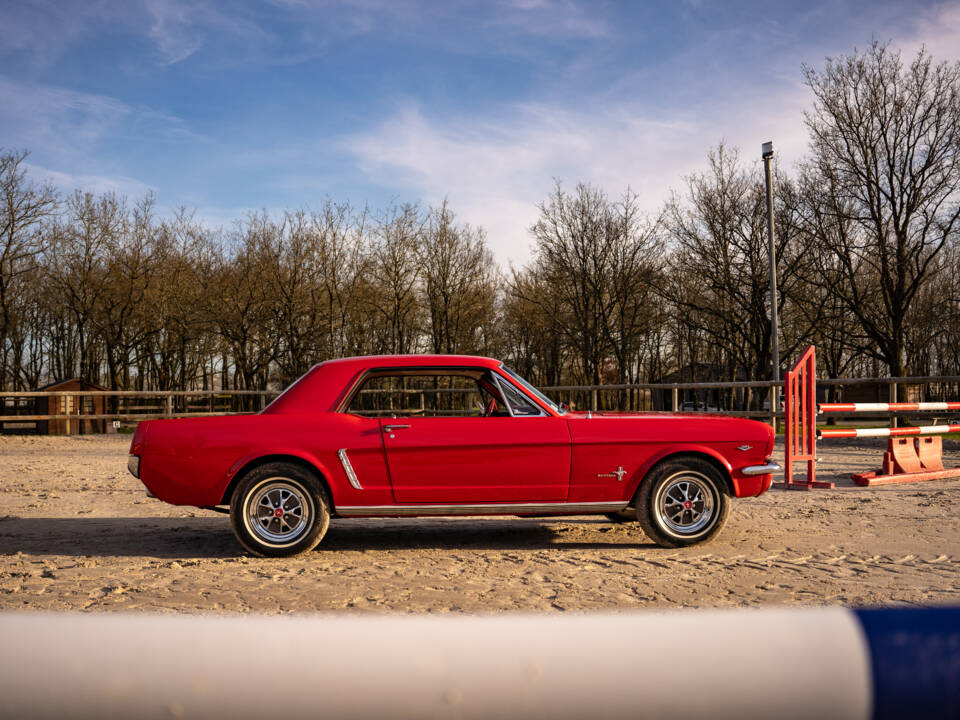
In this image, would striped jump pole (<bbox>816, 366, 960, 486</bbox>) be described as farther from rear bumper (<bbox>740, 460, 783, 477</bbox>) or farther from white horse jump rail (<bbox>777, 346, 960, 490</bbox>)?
rear bumper (<bbox>740, 460, 783, 477</bbox>)

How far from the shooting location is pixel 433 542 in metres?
7.66

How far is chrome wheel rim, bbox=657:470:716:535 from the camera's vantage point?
22.8 feet

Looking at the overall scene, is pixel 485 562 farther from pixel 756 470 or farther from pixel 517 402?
pixel 756 470

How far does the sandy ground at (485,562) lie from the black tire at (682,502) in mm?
166

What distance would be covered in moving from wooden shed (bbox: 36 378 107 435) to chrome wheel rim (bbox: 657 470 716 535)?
25.6 meters

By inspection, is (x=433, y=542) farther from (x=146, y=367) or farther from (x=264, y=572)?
(x=146, y=367)

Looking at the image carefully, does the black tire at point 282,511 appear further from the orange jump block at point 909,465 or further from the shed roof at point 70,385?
the shed roof at point 70,385

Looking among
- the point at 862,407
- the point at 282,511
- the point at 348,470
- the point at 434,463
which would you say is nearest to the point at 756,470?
the point at 434,463

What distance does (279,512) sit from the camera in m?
6.66

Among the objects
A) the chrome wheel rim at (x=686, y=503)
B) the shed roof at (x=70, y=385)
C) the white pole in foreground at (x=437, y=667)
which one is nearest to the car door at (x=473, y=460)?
the chrome wheel rim at (x=686, y=503)

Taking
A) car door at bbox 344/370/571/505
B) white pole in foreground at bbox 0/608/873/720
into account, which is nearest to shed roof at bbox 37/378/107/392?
car door at bbox 344/370/571/505

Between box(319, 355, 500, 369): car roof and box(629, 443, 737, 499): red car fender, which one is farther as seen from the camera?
box(319, 355, 500, 369): car roof

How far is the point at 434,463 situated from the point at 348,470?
0.69 m

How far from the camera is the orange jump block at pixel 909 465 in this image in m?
11.5
